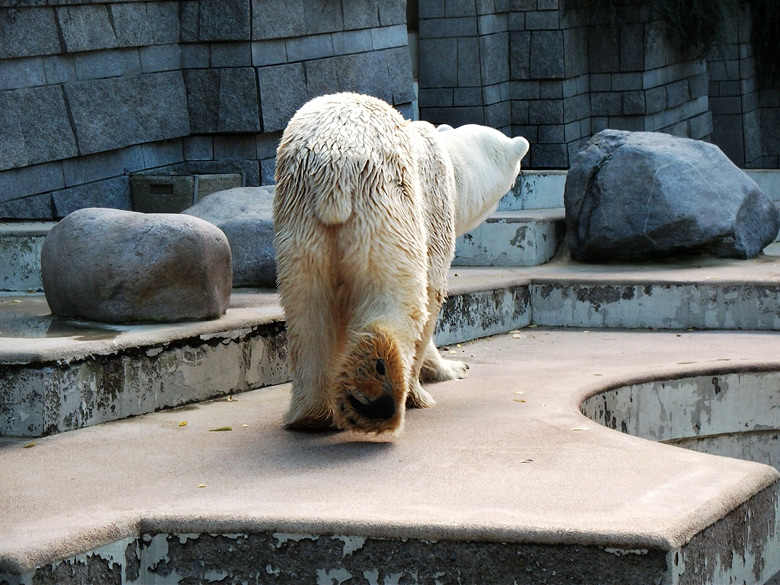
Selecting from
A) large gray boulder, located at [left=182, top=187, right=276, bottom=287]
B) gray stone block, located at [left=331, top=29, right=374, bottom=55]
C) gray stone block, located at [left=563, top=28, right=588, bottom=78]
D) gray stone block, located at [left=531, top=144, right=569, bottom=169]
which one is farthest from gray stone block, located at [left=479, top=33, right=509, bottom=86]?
large gray boulder, located at [left=182, top=187, right=276, bottom=287]

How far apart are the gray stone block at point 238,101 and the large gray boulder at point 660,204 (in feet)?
8.42

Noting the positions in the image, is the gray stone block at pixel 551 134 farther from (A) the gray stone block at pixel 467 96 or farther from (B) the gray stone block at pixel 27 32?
(B) the gray stone block at pixel 27 32

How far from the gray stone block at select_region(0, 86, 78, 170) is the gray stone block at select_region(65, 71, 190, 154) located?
125 millimetres

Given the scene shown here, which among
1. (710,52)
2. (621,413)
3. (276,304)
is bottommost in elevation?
(621,413)

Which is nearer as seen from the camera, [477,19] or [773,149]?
[477,19]

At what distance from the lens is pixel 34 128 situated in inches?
309

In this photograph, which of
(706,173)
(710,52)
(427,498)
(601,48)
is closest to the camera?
(427,498)

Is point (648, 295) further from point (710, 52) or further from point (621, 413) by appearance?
point (710, 52)

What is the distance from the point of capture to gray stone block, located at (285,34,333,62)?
9453 mm

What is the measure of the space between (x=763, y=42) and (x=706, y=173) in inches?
380

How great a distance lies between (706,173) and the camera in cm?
804

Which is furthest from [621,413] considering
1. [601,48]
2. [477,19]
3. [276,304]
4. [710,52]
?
[710,52]

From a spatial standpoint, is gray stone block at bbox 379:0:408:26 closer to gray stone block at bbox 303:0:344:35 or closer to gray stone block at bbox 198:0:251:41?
gray stone block at bbox 303:0:344:35

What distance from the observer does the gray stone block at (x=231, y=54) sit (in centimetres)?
909
